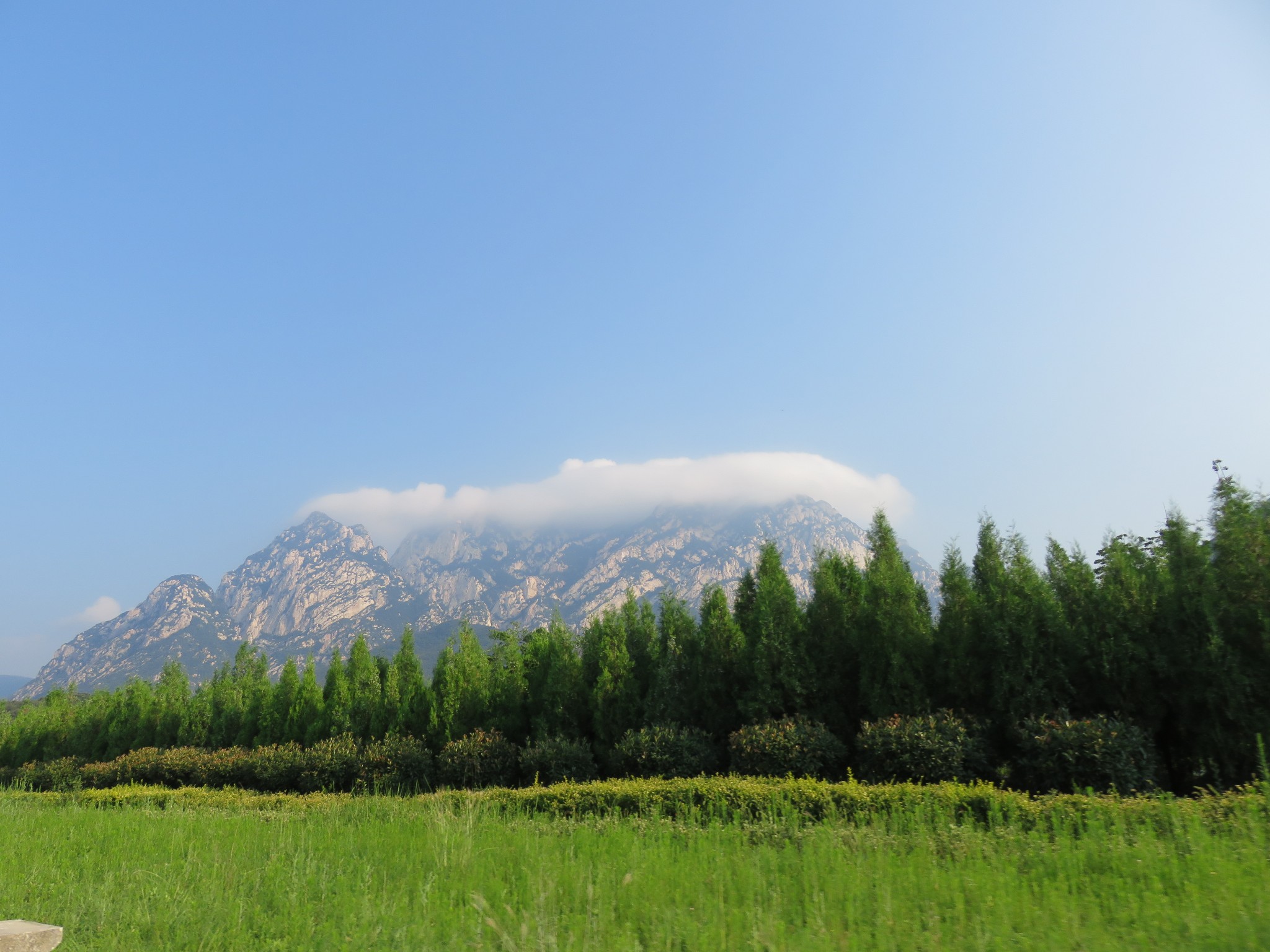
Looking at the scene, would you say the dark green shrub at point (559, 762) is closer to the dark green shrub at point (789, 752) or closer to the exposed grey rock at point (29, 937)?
the dark green shrub at point (789, 752)

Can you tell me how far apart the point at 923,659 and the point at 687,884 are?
813 cm

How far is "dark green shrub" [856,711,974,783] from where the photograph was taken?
916cm

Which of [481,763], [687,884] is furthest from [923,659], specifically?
[481,763]

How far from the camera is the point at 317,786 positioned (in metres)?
14.6

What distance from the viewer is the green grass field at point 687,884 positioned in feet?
12.1

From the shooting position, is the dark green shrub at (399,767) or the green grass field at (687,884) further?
Answer: the dark green shrub at (399,767)

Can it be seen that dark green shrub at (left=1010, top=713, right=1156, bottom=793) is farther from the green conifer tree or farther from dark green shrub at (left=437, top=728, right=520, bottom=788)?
dark green shrub at (left=437, top=728, right=520, bottom=788)

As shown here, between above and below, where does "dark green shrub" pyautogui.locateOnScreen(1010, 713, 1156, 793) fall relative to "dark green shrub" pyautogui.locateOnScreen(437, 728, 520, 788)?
above

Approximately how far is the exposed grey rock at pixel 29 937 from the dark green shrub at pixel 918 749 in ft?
28.2

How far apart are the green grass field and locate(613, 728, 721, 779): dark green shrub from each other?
415cm

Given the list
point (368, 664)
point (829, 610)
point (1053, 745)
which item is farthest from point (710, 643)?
point (368, 664)

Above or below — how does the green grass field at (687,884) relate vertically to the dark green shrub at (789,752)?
above

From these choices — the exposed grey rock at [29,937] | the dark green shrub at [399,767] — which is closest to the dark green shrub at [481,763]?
the dark green shrub at [399,767]

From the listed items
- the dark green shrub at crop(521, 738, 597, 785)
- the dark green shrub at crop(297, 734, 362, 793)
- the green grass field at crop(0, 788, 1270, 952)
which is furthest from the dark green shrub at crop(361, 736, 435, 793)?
the green grass field at crop(0, 788, 1270, 952)
